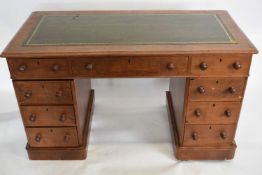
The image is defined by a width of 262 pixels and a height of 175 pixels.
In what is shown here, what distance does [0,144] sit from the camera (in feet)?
6.85

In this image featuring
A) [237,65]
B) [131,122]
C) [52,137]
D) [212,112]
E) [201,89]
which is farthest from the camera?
[131,122]

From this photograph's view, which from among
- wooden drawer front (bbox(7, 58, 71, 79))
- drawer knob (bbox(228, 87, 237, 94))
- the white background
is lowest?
the white background

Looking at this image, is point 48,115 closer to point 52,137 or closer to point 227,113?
point 52,137

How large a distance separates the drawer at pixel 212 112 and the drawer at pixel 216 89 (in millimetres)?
A: 37

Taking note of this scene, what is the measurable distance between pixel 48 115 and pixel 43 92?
0.55 ft

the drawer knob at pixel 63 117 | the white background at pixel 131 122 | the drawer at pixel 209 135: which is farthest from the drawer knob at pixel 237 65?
the drawer knob at pixel 63 117

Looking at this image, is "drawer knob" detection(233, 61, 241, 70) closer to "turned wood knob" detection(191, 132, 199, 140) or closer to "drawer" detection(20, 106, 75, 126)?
"turned wood knob" detection(191, 132, 199, 140)

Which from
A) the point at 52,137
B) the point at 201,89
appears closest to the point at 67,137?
the point at 52,137

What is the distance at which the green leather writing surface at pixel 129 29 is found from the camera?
5.31 ft

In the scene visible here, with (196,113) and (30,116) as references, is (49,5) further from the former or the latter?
(196,113)

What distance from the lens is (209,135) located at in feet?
6.10

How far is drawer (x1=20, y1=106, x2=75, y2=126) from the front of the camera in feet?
5.76

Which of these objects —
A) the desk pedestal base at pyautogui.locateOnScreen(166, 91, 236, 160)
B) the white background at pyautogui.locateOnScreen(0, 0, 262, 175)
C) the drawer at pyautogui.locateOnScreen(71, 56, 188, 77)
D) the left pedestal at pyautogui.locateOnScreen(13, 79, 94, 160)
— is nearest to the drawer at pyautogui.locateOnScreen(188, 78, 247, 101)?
the drawer at pyautogui.locateOnScreen(71, 56, 188, 77)

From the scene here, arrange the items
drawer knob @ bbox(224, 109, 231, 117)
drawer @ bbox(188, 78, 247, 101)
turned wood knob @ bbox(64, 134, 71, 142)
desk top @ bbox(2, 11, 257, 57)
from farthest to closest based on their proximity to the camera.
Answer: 1. turned wood knob @ bbox(64, 134, 71, 142)
2. drawer knob @ bbox(224, 109, 231, 117)
3. drawer @ bbox(188, 78, 247, 101)
4. desk top @ bbox(2, 11, 257, 57)
